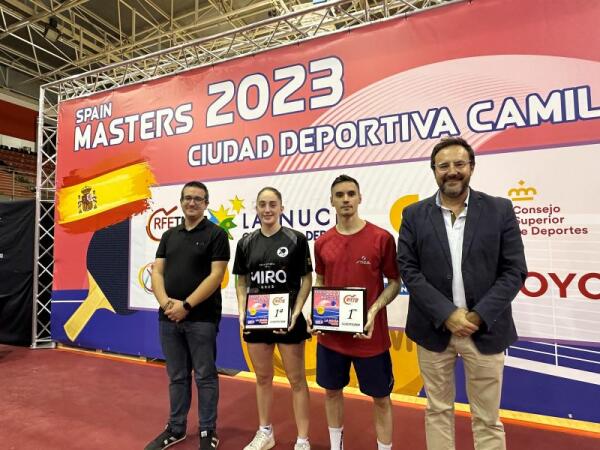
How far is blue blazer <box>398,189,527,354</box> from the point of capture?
5.15 ft

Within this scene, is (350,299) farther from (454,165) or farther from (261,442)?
(261,442)

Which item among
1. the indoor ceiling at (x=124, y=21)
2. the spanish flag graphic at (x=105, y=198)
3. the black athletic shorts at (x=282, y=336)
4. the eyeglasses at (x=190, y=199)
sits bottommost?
the black athletic shorts at (x=282, y=336)

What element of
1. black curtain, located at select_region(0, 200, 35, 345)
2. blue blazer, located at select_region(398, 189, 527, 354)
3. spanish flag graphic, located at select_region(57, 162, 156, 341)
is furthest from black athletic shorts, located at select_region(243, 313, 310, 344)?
black curtain, located at select_region(0, 200, 35, 345)

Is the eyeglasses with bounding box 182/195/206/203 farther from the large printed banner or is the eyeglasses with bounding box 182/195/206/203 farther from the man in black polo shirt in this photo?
the large printed banner

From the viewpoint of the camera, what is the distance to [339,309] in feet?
6.12

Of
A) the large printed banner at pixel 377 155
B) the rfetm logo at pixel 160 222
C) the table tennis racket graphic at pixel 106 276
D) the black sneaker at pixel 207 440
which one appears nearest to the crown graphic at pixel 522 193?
the large printed banner at pixel 377 155

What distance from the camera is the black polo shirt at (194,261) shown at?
2221 mm

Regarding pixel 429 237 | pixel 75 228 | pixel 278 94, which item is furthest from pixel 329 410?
pixel 75 228

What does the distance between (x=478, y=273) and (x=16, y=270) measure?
17.0ft

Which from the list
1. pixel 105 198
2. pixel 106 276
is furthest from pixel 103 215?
pixel 106 276

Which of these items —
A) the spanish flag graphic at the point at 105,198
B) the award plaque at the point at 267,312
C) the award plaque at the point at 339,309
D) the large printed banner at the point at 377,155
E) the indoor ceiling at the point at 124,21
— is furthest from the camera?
the indoor ceiling at the point at 124,21

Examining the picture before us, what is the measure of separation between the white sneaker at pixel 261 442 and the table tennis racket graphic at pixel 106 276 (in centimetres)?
246

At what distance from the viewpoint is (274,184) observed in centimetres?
346

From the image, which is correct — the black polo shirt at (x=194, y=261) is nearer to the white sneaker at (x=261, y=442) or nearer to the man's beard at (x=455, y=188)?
the white sneaker at (x=261, y=442)
